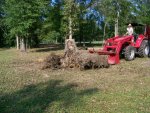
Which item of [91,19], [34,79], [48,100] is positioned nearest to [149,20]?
[91,19]

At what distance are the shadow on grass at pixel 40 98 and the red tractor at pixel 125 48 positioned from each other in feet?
19.1

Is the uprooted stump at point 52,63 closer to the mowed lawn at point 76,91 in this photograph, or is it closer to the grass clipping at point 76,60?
the grass clipping at point 76,60

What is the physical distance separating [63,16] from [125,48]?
21.2 m

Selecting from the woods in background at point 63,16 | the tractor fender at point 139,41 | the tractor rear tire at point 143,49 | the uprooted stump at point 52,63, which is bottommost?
the uprooted stump at point 52,63

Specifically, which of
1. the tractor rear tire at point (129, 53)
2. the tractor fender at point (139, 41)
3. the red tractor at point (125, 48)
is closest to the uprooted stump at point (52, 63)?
the red tractor at point (125, 48)

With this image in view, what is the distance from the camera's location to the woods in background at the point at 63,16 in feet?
92.5

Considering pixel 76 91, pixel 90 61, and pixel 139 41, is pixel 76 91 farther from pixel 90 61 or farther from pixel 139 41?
pixel 139 41

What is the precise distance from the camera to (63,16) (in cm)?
3653

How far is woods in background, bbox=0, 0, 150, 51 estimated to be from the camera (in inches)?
1110

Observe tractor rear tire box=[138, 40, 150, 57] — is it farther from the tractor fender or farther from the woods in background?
the woods in background

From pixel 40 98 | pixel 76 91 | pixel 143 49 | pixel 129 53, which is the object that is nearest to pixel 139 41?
pixel 143 49

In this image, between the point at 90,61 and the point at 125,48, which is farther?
the point at 125,48

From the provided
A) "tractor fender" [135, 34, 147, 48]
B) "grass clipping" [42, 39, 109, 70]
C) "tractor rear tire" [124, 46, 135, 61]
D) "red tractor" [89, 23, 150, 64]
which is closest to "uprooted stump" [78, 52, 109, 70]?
"grass clipping" [42, 39, 109, 70]

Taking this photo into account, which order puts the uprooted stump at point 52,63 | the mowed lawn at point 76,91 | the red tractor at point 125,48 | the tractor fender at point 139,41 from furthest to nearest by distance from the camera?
the tractor fender at point 139,41 < the red tractor at point 125,48 < the uprooted stump at point 52,63 < the mowed lawn at point 76,91
